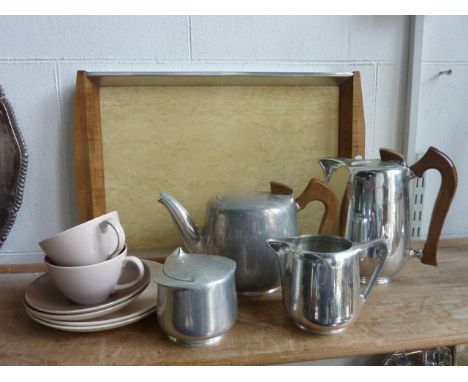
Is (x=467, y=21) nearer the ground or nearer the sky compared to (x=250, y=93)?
nearer the sky

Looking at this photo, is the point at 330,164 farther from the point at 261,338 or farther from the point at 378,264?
the point at 261,338

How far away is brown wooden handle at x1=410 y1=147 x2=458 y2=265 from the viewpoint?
580 millimetres

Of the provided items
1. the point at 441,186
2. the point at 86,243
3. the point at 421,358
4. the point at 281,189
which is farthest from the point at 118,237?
the point at 421,358

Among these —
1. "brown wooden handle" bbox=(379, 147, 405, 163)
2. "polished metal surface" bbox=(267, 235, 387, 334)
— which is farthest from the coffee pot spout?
"brown wooden handle" bbox=(379, 147, 405, 163)

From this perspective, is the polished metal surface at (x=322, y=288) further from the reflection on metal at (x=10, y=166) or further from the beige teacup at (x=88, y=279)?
the reflection on metal at (x=10, y=166)

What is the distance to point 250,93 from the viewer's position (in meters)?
0.72

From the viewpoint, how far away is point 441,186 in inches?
23.3

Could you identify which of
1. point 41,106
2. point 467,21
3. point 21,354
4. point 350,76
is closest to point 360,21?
point 350,76

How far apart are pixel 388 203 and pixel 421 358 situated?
0.38 m

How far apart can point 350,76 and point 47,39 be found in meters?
0.52

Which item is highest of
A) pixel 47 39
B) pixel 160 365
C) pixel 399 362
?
pixel 47 39
